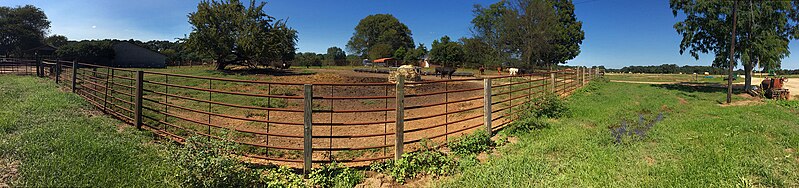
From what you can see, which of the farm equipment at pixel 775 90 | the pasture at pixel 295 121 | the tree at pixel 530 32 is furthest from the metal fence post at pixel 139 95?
the tree at pixel 530 32

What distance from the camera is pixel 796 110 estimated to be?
9914 millimetres

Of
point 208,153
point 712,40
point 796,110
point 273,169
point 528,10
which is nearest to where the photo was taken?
point 208,153

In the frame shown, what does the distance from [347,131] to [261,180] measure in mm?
3338

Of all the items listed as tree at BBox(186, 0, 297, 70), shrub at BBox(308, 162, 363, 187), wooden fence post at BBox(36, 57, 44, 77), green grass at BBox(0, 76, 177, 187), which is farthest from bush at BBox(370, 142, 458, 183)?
tree at BBox(186, 0, 297, 70)

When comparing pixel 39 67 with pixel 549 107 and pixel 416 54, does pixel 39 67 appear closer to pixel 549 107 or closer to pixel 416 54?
pixel 549 107

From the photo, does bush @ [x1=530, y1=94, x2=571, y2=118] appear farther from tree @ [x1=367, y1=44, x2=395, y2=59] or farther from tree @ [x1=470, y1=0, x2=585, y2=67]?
tree @ [x1=367, y1=44, x2=395, y2=59]

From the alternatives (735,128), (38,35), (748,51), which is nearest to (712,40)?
(748,51)

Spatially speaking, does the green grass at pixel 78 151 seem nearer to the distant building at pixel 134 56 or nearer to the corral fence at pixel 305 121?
the corral fence at pixel 305 121

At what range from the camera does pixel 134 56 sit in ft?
134

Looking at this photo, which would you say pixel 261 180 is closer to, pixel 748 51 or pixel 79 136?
pixel 79 136

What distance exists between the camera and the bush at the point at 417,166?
13.5ft

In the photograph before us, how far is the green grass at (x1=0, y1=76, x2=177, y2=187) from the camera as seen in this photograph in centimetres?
309

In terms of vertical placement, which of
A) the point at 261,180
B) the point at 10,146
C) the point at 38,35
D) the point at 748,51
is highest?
the point at 38,35

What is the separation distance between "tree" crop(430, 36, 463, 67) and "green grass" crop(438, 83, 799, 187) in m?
41.8
